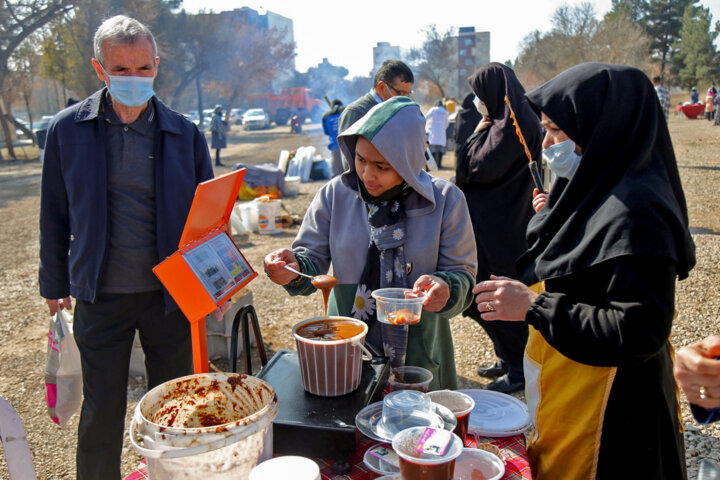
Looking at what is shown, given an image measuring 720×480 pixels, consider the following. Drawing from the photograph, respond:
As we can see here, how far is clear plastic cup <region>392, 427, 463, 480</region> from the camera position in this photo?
123 cm

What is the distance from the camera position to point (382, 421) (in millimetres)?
1554

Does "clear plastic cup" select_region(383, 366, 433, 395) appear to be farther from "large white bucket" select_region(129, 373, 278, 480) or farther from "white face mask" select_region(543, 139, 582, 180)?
"white face mask" select_region(543, 139, 582, 180)

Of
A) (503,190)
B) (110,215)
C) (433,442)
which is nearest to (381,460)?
(433,442)

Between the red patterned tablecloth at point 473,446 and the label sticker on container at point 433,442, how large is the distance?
240mm

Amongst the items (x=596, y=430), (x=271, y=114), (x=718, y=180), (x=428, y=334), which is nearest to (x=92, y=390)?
(x=428, y=334)

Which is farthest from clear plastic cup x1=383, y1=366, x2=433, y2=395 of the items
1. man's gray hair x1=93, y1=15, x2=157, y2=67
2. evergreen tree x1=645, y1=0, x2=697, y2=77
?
evergreen tree x1=645, y1=0, x2=697, y2=77

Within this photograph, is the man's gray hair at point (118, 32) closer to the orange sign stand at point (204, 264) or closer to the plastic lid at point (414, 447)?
the orange sign stand at point (204, 264)

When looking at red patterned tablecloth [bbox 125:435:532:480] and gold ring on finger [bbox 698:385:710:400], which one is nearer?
gold ring on finger [bbox 698:385:710:400]

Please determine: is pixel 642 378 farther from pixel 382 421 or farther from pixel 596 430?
pixel 382 421

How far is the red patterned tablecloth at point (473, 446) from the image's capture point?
152cm

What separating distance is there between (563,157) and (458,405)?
914 millimetres

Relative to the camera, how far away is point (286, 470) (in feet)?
4.06

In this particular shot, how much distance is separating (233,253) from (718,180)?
13.5 metres

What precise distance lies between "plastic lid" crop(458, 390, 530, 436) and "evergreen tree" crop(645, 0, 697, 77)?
60493 mm
